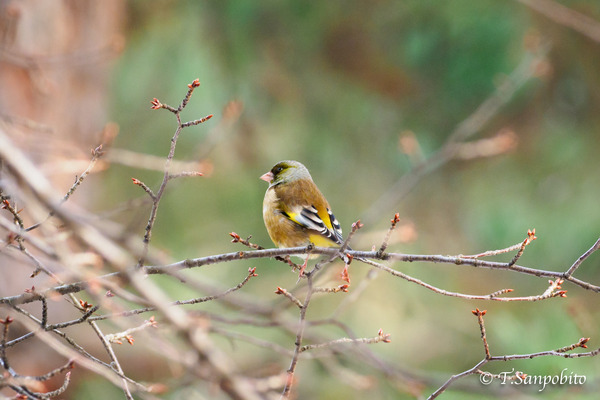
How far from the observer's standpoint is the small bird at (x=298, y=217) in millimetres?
2955

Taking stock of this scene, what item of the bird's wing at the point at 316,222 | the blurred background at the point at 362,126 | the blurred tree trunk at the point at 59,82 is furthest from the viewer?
the blurred background at the point at 362,126

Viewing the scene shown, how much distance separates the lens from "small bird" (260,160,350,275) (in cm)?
296

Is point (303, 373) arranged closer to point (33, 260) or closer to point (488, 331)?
point (488, 331)

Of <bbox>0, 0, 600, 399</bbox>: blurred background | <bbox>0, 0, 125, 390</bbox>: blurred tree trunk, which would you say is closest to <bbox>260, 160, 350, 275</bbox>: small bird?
<bbox>0, 0, 125, 390</bbox>: blurred tree trunk

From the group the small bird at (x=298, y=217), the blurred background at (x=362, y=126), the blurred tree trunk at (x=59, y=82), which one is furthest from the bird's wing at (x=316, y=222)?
the blurred background at (x=362, y=126)

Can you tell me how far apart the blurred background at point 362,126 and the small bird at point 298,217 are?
2.45 metres

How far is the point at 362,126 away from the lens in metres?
6.32

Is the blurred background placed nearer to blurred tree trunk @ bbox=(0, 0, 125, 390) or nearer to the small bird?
blurred tree trunk @ bbox=(0, 0, 125, 390)

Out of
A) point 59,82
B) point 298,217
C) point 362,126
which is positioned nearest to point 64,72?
point 59,82

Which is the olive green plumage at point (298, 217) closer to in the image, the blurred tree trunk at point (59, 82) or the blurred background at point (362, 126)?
the blurred tree trunk at point (59, 82)

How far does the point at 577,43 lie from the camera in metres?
5.81

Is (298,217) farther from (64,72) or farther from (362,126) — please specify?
(64,72)

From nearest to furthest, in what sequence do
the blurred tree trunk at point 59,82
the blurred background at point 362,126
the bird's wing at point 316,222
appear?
the bird's wing at point 316,222 → the blurred tree trunk at point 59,82 → the blurred background at point 362,126

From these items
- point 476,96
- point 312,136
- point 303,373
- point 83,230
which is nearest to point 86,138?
point 312,136
